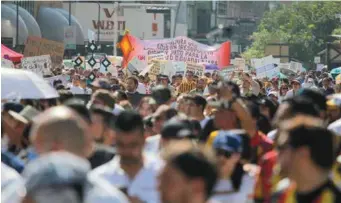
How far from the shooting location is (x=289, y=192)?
5.77 m

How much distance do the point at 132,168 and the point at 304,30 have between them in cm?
9577

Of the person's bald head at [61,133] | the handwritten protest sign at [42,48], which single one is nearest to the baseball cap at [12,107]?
the person's bald head at [61,133]

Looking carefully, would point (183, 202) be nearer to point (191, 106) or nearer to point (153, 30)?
point (191, 106)

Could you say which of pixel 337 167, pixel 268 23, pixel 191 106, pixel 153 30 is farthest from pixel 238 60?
pixel 268 23

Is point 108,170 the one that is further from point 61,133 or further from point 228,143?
point 61,133

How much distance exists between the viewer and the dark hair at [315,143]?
5.66 meters

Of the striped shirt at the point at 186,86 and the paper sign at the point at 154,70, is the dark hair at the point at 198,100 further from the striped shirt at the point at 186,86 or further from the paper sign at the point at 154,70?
the paper sign at the point at 154,70

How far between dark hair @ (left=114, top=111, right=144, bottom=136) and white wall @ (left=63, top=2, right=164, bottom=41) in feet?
297

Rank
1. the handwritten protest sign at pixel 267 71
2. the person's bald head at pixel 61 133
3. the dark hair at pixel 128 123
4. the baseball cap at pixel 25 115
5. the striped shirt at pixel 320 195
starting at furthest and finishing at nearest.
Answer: the handwritten protest sign at pixel 267 71
the baseball cap at pixel 25 115
the dark hair at pixel 128 123
the striped shirt at pixel 320 195
the person's bald head at pixel 61 133

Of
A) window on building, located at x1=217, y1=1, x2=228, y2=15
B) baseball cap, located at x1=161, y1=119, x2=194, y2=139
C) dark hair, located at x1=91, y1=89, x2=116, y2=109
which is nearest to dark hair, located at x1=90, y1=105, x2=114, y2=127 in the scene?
baseball cap, located at x1=161, y1=119, x2=194, y2=139

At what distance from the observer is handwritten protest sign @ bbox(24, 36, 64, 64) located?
3169 centimetres

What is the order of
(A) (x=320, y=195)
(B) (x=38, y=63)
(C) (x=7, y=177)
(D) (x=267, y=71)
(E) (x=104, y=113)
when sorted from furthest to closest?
(D) (x=267, y=71)
(B) (x=38, y=63)
(E) (x=104, y=113)
(C) (x=7, y=177)
(A) (x=320, y=195)

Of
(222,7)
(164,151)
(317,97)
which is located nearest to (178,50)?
(317,97)

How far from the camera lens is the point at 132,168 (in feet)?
22.8
